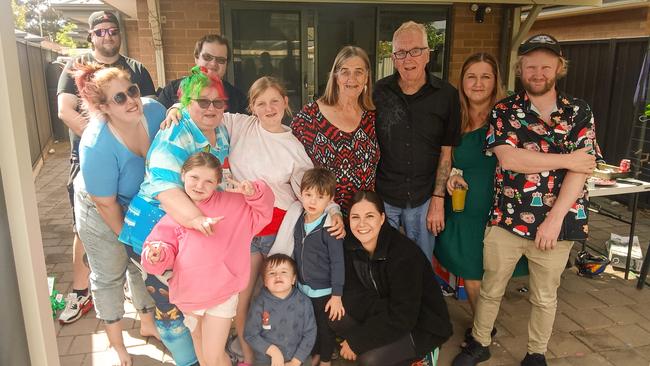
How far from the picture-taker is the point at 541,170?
231 cm

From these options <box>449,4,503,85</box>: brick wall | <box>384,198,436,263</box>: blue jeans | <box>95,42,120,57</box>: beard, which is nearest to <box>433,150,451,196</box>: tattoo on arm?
<box>384,198,436,263</box>: blue jeans

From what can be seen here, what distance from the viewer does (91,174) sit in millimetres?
2057

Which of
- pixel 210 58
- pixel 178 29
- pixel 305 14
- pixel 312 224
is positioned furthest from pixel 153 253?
pixel 305 14

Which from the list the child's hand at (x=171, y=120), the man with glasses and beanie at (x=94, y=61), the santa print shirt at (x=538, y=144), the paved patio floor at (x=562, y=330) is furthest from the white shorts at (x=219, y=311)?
the santa print shirt at (x=538, y=144)

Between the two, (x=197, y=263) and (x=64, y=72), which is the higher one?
(x=64, y=72)

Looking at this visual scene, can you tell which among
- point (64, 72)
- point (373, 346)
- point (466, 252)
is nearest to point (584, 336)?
point (466, 252)

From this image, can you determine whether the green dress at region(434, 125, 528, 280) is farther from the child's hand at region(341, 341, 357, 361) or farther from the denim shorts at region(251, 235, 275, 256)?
the denim shorts at region(251, 235, 275, 256)

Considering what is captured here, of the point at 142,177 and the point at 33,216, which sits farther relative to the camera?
the point at 142,177

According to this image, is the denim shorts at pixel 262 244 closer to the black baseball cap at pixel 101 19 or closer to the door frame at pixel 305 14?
the black baseball cap at pixel 101 19

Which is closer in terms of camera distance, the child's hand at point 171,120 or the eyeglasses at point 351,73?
the child's hand at point 171,120

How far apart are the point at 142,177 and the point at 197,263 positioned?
0.48 meters

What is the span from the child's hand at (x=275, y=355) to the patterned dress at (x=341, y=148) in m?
0.82

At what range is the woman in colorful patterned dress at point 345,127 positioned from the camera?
8.09ft

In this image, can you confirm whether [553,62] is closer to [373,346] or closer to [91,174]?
[373,346]
